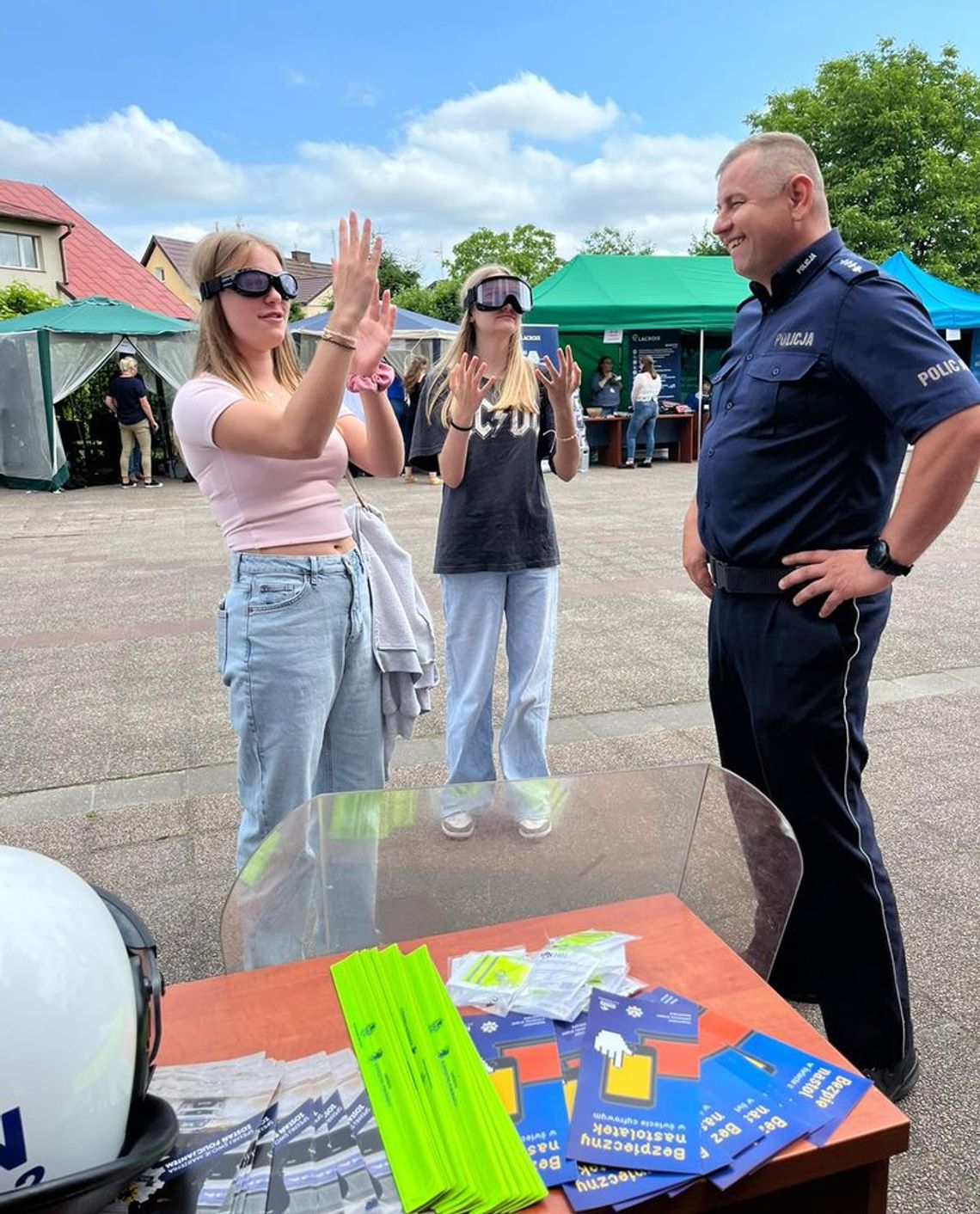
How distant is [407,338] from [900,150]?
79.9 ft

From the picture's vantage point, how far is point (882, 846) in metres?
3.47

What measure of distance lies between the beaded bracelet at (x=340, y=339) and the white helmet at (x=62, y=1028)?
1.14m

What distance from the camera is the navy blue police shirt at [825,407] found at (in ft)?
6.58

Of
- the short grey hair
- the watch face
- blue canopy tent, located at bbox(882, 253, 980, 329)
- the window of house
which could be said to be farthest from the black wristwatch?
the window of house

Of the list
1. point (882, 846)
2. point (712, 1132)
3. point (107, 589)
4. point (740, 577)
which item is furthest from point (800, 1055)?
point (107, 589)

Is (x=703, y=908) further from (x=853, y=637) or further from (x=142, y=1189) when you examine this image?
(x=142, y=1189)

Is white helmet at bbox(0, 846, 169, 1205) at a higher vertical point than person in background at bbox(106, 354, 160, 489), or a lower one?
lower

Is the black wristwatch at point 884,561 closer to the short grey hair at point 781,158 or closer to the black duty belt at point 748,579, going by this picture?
the black duty belt at point 748,579

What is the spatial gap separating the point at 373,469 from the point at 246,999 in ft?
4.94

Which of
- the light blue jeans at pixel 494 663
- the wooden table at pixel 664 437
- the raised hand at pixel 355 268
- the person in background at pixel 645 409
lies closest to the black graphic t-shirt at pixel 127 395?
the wooden table at pixel 664 437

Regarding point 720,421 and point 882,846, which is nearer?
point 720,421

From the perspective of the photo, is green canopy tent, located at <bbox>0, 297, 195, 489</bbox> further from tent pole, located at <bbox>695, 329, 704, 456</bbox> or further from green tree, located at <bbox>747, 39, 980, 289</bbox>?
green tree, located at <bbox>747, 39, 980, 289</bbox>

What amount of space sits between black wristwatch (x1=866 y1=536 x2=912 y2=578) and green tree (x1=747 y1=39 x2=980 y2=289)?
31.8 meters

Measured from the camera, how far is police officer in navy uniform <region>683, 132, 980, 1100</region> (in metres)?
2.15
